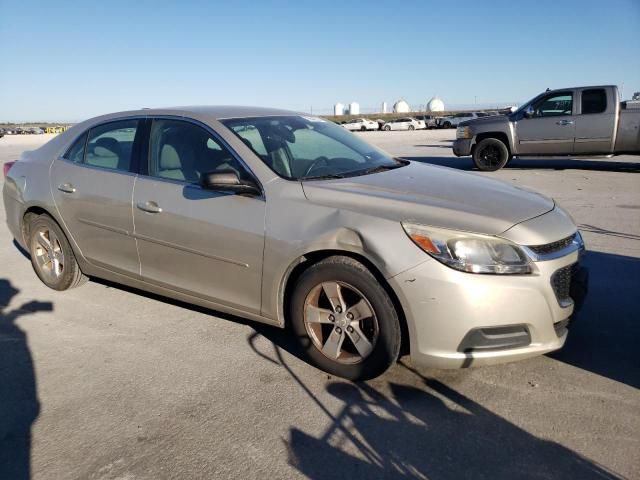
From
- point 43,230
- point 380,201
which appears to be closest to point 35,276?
point 43,230

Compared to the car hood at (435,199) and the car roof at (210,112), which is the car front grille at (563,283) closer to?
the car hood at (435,199)

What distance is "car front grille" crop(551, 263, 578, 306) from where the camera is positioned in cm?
288

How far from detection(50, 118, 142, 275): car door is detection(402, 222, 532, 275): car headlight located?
2.28 m

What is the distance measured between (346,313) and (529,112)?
11.0 meters

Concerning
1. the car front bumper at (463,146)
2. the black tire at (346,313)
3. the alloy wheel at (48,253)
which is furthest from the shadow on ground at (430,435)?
the car front bumper at (463,146)

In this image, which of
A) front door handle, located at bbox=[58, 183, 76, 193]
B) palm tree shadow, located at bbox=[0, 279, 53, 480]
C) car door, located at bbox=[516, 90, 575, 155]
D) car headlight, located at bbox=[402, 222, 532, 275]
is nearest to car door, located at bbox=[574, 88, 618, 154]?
car door, located at bbox=[516, 90, 575, 155]

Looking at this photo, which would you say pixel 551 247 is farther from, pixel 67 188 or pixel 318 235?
pixel 67 188

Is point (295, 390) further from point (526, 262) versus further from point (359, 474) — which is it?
point (526, 262)

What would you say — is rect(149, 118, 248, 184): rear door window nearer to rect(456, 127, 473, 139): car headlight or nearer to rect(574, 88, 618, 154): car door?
rect(456, 127, 473, 139): car headlight

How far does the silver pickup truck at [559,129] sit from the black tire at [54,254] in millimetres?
10364

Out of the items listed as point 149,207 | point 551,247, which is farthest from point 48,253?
point 551,247

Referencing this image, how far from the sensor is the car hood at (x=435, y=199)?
9.59 ft

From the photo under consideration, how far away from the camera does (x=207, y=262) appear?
3.54 meters

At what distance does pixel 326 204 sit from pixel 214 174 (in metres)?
0.73
